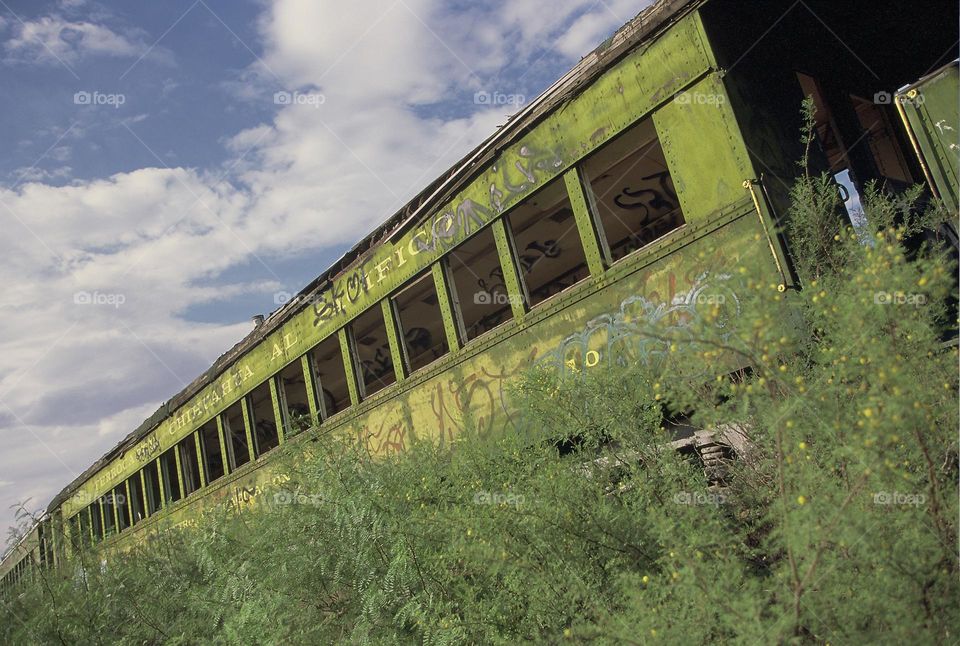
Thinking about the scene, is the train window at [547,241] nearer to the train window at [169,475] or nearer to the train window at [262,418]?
the train window at [262,418]

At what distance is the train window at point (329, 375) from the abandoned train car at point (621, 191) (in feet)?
0.33

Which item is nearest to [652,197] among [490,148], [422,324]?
[490,148]

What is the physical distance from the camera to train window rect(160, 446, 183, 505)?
48.4 feet

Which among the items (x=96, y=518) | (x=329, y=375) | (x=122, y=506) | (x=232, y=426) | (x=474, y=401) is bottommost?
(x=474, y=401)

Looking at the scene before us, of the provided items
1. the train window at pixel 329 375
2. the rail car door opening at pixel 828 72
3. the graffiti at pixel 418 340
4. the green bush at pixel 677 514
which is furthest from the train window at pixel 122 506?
the rail car door opening at pixel 828 72

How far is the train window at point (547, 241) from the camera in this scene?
24.1ft

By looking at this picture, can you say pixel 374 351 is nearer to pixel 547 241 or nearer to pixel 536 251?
pixel 536 251

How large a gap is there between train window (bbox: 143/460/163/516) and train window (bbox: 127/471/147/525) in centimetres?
32

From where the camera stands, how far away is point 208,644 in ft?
17.0

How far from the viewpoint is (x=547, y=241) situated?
34.5 feet

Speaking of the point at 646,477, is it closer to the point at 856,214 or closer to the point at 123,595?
the point at 856,214

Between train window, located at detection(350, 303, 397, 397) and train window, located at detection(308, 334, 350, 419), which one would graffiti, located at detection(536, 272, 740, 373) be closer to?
train window, located at detection(350, 303, 397, 397)

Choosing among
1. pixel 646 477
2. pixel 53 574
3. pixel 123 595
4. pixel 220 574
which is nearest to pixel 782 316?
pixel 646 477

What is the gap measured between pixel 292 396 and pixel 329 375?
0.96 m
